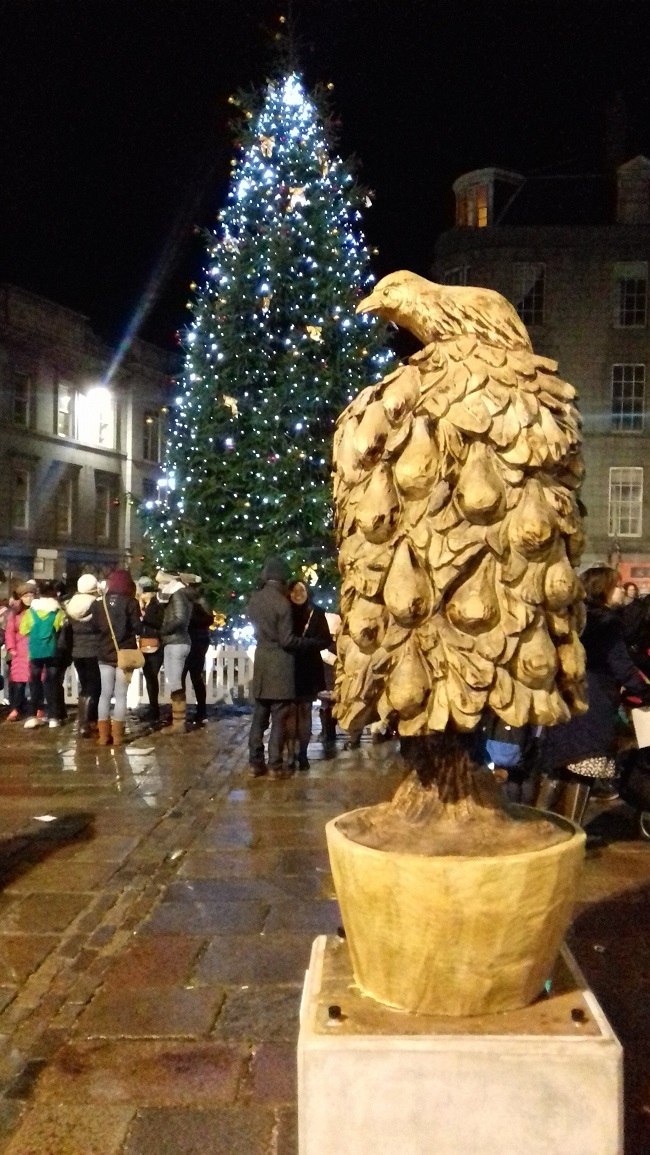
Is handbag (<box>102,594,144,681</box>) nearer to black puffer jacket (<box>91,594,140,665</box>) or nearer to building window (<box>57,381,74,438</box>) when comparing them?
black puffer jacket (<box>91,594,140,665</box>)

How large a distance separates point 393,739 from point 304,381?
6.44m

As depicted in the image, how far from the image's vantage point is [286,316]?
15.1 meters

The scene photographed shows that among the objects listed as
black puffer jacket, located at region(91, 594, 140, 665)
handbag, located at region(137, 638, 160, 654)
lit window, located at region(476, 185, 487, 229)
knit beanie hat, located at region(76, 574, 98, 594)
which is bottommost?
handbag, located at region(137, 638, 160, 654)

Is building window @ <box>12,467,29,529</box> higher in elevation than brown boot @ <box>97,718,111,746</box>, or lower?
higher

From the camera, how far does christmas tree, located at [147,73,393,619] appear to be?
14.7 meters

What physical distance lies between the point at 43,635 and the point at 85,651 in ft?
3.16

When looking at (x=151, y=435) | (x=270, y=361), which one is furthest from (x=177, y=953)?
(x=151, y=435)

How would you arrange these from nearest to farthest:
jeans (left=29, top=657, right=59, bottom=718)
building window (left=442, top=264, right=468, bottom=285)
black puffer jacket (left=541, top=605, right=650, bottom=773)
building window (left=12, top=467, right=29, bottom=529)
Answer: black puffer jacket (left=541, top=605, right=650, bottom=773) < jeans (left=29, top=657, right=59, bottom=718) < building window (left=442, top=264, right=468, bottom=285) < building window (left=12, top=467, right=29, bottom=529)

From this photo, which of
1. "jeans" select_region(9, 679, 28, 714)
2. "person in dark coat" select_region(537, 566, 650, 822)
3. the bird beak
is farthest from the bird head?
"jeans" select_region(9, 679, 28, 714)

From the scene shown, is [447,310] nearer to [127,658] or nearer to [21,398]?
[127,658]

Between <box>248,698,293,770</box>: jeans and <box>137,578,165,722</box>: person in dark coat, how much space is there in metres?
2.75

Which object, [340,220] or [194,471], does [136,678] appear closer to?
[194,471]

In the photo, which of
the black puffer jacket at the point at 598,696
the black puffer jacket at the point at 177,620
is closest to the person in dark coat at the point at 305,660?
the black puffer jacket at the point at 177,620

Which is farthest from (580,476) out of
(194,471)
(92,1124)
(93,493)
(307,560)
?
(93,493)
